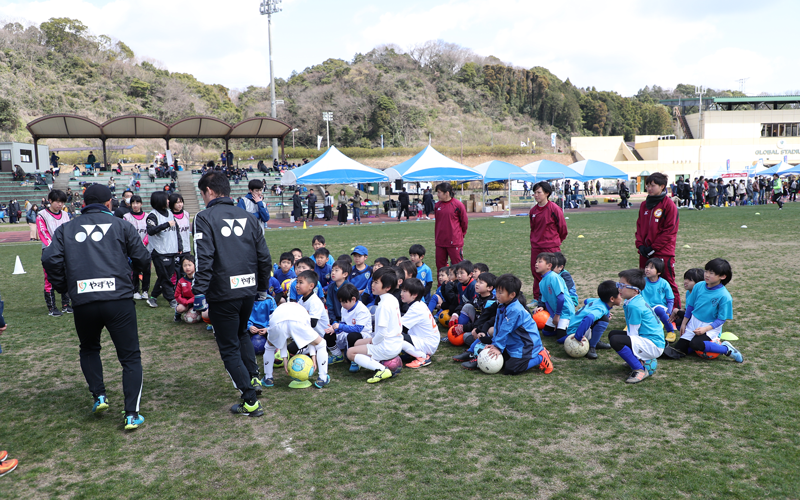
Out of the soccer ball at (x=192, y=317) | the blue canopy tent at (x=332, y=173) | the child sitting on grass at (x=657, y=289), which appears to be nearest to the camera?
the child sitting on grass at (x=657, y=289)

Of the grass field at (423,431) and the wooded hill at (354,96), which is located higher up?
the wooded hill at (354,96)

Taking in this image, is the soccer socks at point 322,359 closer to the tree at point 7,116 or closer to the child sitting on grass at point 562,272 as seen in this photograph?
the child sitting on grass at point 562,272

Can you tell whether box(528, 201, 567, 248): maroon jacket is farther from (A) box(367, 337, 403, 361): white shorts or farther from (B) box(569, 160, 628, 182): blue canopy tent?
(B) box(569, 160, 628, 182): blue canopy tent

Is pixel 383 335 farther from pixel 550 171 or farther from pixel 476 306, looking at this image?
pixel 550 171

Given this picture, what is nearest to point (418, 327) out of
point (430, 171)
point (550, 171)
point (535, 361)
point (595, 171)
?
point (535, 361)

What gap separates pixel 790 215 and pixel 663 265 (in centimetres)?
1929

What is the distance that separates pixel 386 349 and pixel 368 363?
0.70ft

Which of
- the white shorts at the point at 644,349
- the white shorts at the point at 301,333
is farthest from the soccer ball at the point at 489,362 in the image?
the white shorts at the point at 301,333

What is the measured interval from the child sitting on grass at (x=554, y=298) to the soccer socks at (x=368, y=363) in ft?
7.36

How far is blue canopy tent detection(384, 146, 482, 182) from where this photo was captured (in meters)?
22.3

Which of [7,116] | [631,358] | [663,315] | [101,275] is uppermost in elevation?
[7,116]

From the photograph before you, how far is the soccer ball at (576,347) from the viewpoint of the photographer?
17.3 ft

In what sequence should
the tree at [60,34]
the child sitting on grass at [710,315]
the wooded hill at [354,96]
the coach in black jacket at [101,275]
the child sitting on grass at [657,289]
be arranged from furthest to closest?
the tree at [60,34] < the wooded hill at [354,96] < the child sitting on grass at [657,289] < the child sitting on grass at [710,315] < the coach in black jacket at [101,275]

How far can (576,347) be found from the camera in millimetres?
5258
